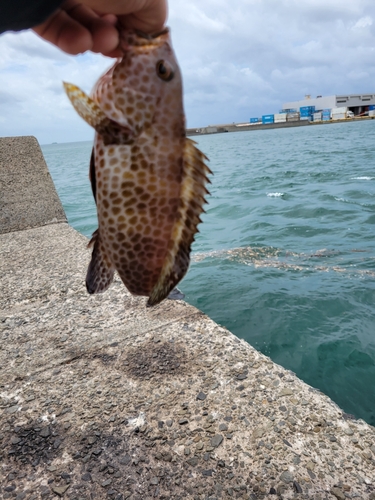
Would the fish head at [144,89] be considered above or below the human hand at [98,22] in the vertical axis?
below

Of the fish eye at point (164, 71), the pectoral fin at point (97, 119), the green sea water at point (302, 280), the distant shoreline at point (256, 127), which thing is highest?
the fish eye at point (164, 71)

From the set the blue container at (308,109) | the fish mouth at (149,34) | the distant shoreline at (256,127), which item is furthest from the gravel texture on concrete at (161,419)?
the blue container at (308,109)

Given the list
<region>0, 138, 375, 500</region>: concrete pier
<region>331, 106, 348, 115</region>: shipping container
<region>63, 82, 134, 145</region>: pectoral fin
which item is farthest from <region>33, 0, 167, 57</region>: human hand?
<region>331, 106, 348, 115</region>: shipping container

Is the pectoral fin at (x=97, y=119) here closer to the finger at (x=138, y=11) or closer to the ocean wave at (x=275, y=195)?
the finger at (x=138, y=11)

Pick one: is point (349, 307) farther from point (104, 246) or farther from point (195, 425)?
point (104, 246)

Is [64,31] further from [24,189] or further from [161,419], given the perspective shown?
[24,189]

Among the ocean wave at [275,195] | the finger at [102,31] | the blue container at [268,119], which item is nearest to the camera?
the finger at [102,31]

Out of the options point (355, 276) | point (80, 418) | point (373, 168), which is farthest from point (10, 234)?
point (373, 168)
